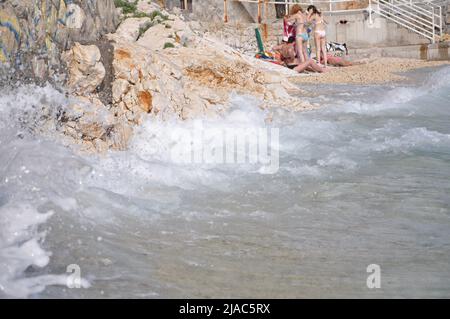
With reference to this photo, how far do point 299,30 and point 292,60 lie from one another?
1022 mm

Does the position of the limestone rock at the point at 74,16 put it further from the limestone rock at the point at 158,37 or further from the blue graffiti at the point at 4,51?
the limestone rock at the point at 158,37

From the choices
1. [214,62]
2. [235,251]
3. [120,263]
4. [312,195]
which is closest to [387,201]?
[312,195]

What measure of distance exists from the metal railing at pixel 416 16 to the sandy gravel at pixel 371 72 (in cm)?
170

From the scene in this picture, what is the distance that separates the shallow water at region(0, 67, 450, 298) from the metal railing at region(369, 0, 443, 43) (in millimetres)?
12812

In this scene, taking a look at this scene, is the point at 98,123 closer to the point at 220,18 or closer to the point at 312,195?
the point at 312,195

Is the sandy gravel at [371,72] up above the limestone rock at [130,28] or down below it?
below

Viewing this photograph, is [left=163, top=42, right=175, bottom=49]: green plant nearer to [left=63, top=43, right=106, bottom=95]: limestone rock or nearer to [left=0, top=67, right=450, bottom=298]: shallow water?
[left=63, top=43, right=106, bottom=95]: limestone rock

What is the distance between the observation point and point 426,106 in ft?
33.8

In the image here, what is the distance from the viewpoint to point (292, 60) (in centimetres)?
1584

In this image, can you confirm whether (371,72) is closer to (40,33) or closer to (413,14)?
(413,14)

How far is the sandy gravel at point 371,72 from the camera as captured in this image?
Answer: 13742mm

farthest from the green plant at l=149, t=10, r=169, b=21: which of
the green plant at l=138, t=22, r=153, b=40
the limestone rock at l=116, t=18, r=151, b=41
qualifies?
the limestone rock at l=116, t=18, r=151, b=41

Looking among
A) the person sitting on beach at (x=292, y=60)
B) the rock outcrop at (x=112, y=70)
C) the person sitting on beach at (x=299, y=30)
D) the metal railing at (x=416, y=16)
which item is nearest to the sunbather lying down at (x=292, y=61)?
the person sitting on beach at (x=292, y=60)

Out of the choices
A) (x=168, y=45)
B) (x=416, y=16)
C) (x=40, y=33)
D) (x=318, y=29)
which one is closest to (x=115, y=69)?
(x=40, y=33)
